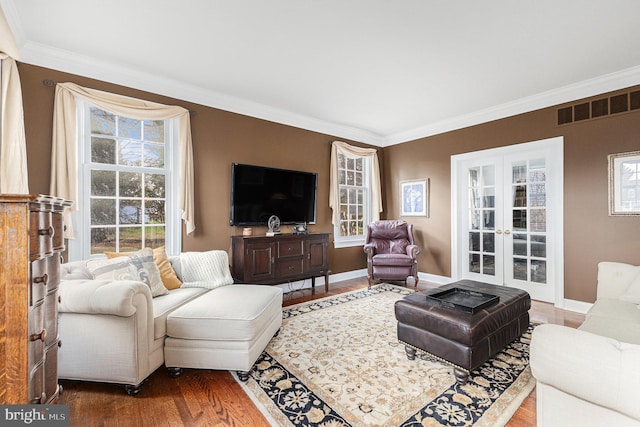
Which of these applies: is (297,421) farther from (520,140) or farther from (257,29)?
(520,140)

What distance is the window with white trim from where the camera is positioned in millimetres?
5238

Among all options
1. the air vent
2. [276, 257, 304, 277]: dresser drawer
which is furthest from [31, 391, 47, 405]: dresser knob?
the air vent

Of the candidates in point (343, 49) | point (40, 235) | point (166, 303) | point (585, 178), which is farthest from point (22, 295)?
point (585, 178)

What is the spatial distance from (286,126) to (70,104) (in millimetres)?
2532

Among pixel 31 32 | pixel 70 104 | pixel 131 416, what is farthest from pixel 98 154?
pixel 131 416

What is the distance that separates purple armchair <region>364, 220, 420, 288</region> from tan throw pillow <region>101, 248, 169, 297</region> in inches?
118

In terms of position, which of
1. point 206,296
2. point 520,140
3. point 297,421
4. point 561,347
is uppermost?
point 520,140

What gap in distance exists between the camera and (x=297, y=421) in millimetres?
1639

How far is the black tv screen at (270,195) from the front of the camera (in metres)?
3.86

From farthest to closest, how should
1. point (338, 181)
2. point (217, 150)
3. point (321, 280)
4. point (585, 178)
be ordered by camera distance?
point (338, 181) → point (321, 280) → point (217, 150) → point (585, 178)

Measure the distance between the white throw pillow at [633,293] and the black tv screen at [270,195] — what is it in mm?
3541

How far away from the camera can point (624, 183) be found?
3229mm

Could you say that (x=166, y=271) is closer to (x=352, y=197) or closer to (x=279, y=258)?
(x=279, y=258)

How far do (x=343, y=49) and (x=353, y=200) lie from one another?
3.03 metres
